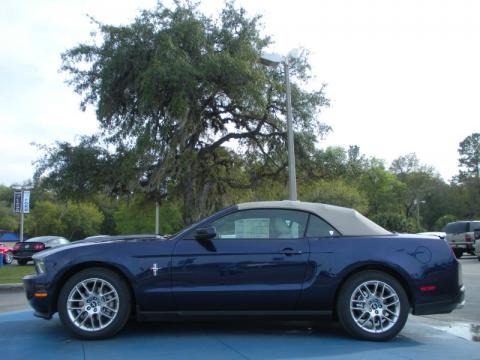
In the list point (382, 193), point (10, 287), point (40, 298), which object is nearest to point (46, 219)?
point (382, 193)

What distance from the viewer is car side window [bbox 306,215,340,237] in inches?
244

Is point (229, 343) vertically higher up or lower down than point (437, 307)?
lower down

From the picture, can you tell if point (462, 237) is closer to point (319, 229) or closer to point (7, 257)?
point (7, 257)

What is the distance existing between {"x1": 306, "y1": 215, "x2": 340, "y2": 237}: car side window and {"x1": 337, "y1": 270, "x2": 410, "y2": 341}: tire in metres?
0.53

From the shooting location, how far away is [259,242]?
607 cm

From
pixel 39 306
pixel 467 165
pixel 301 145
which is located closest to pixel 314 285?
pixel 39 306

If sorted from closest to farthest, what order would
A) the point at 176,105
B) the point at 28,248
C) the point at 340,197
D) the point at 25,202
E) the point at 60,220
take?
the point at 176,105 < the point at 28,248 < the point at 25,202 < the point at 340,197 < the point at 60,220

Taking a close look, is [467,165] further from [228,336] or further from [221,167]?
[228,336]

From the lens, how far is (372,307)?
6047 millimetres

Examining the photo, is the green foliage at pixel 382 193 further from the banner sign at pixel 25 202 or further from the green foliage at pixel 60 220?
the banner sign at pixel 25 202

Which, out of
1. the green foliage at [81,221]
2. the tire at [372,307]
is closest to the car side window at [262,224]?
the tire at [372,307]

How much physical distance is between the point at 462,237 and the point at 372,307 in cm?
2344

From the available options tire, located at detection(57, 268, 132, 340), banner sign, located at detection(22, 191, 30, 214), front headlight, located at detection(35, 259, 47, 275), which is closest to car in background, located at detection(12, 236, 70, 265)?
banner sign, located at detection(22, 191, 30, 214)

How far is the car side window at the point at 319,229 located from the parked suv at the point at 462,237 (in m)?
23.0
